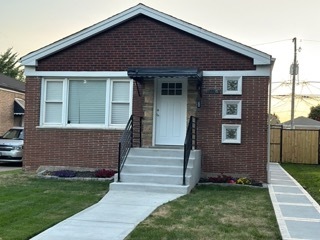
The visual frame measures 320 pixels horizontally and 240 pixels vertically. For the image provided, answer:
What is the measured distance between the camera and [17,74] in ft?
168

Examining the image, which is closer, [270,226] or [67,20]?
[270,226]

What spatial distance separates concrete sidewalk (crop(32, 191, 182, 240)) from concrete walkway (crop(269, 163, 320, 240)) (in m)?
2.32

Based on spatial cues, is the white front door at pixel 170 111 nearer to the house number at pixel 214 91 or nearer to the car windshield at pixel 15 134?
the house number at pixel 214 91

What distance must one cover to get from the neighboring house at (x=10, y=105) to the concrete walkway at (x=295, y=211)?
19.4 m

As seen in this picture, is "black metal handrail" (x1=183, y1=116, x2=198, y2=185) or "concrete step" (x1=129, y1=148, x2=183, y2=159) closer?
"black metal handrail" (x1=183, y1=116, x2=198, y2=185)

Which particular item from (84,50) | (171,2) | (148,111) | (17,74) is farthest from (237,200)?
(17,74)

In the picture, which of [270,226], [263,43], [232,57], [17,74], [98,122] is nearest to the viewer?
[270,226]

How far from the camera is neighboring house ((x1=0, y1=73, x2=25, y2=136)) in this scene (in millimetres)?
25688

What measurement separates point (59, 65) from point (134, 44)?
2.55 meters

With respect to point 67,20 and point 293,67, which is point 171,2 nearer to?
point 67,20


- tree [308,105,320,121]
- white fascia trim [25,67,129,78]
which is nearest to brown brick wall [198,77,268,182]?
white fascia trim [25,67,129,78]

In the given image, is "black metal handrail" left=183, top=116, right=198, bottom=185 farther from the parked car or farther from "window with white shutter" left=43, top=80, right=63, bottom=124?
the parked car

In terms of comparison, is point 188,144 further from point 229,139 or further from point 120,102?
point 120,102

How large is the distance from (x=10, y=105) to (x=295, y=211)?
22.6m
